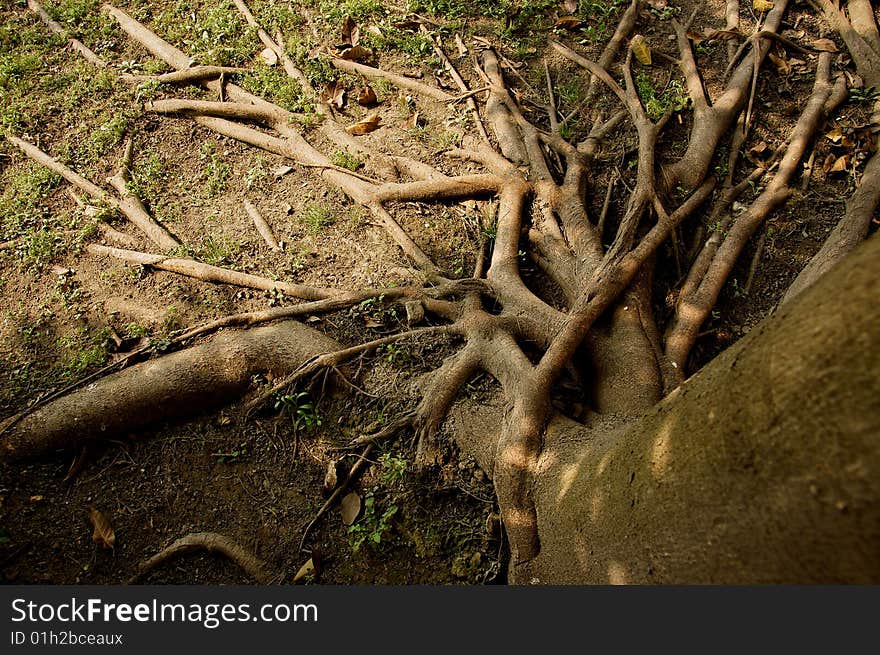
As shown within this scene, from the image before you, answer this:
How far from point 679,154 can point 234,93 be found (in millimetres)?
3712

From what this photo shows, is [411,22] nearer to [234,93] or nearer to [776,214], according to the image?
[234,93]

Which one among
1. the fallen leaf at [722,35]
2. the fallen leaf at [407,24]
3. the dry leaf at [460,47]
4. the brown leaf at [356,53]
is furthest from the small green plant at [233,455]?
the fallen leaf at [722,35]

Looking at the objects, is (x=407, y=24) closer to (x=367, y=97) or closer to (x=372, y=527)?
(x=367, y=97)

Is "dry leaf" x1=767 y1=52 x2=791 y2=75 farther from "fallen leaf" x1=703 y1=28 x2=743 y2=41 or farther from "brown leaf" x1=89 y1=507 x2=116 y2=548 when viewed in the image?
"brown leaf" x1=89 y1=507 x2=116 y2=548

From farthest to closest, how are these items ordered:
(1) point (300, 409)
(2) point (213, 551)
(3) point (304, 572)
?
1. (1) point (300, 409)
2. (2) point (213, 551)
3. (3) point (304, 572)

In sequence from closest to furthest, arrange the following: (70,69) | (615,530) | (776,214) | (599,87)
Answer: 1. (615,530)
2. (776,214)
3. (599,87)
4. (70,69)

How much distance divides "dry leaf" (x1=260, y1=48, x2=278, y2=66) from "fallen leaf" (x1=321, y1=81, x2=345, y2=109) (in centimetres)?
63

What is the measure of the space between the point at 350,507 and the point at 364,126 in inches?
122

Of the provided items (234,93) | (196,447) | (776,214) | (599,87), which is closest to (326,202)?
(234,93)

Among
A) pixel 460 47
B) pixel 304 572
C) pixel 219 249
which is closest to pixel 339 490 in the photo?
pixel 304 572

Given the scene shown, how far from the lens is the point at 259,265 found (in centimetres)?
411

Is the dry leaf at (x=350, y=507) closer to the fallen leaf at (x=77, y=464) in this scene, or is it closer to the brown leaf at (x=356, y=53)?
the fallen leaf at (x=77, y=464)

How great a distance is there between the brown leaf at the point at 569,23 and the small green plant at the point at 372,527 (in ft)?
15.0

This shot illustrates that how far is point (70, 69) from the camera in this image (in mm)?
5520
